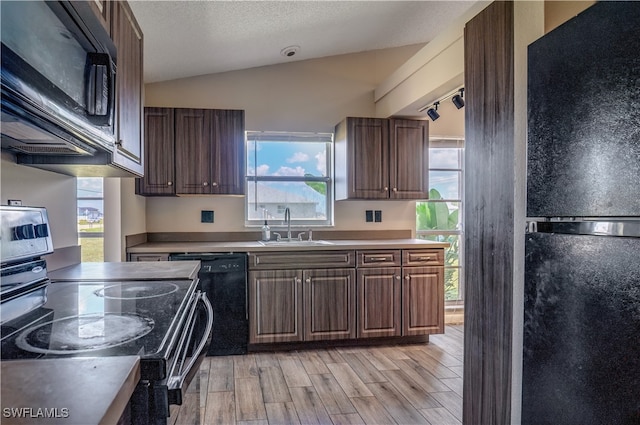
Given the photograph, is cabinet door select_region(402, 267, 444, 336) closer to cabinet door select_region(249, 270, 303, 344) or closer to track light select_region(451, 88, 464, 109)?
cabinet door select_region(249, 270, 303, 344)

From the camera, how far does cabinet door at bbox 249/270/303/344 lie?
3.21m

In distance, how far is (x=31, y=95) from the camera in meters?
0.85

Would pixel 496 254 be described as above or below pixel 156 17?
below

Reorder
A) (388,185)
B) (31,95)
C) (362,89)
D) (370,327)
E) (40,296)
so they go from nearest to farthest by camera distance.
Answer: (31,95)
(40,296)
(370,327)
(388,185)
(362,89)

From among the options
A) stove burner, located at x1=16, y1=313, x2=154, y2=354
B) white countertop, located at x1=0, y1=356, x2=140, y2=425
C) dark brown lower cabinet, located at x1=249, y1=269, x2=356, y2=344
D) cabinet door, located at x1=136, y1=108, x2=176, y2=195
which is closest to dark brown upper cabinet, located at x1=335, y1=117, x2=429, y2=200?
dark brown lower cabinet, located at x1=249, y1=269, x2=356, y2=344

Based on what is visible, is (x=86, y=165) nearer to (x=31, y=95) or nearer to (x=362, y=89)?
(x=31, y=95)

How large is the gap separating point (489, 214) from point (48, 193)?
206 cm

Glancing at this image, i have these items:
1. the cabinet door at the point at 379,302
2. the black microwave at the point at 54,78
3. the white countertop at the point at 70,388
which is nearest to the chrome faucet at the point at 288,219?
the cabinet door at the point at 379,302

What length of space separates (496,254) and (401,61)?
3.01 meters

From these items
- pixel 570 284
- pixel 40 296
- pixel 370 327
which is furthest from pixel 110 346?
pixel 370 327

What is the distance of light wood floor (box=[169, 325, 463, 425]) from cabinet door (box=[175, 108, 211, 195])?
1.49 metres

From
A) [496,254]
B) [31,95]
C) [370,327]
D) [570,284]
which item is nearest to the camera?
[31,95]

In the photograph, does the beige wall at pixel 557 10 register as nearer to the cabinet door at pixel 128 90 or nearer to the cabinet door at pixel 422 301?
the cabinet door at pixel 128 90

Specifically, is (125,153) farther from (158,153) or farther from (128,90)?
(158,153)
